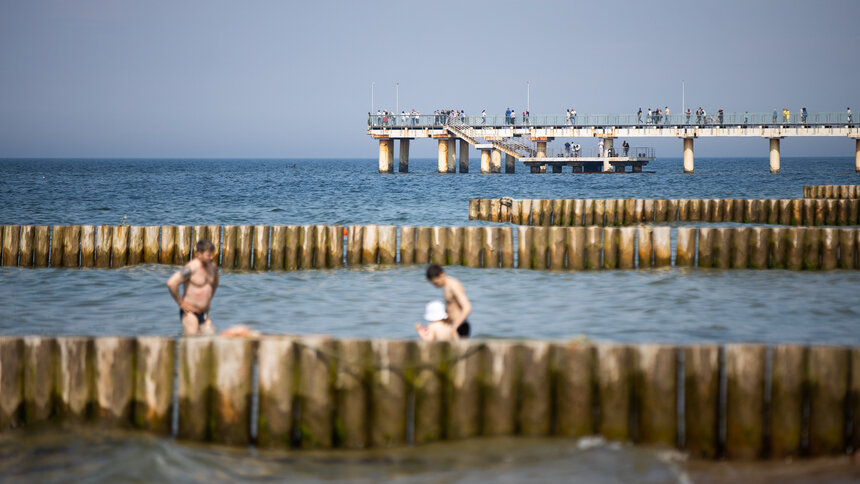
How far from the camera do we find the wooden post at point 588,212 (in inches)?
1457

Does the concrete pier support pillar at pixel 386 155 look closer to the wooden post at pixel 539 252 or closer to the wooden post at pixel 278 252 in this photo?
the wooden post at pixel 278 252

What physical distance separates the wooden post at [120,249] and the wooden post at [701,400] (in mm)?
17272

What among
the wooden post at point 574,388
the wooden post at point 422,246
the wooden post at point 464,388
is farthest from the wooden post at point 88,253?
the wooden post at point 574,388

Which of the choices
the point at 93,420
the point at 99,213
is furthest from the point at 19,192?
the point at 93,420

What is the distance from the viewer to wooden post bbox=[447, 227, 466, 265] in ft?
72.6

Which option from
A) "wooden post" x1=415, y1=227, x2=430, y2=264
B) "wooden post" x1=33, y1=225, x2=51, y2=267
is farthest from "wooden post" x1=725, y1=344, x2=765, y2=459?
"wooden post" x1=33, y1=225, x2=51, y2=267

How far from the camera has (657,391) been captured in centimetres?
805

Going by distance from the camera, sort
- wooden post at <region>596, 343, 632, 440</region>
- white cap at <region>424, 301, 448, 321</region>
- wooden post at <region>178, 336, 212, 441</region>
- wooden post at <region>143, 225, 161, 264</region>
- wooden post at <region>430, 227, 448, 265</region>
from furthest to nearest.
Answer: wooden post at <region>430, 227, 448, 265</region> → wooden post at <region>143, 225, 161, 264</region> → white cap at <region>424, 301, 448, 321</region> → wooden post at <region>178, 336, 212, 441</region> → wooden post at <region>596, 343, 632, 440</region>

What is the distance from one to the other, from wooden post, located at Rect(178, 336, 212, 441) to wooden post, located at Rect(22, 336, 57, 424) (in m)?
1.30

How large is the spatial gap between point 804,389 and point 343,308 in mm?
10519

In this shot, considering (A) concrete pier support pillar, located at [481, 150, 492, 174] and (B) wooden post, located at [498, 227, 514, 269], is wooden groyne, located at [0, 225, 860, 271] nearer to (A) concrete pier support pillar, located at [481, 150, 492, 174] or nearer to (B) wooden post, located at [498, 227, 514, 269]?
(B) wooden post, located at [498, 227, 514, 269]

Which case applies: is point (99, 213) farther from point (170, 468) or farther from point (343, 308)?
point (170, 468)

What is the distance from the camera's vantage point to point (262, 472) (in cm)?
787

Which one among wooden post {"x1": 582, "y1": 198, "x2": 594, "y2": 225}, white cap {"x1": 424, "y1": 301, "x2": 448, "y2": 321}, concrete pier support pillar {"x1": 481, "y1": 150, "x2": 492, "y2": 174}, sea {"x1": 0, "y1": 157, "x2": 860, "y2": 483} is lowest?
sea {"x1": 0, "y1": 157, "x2": 860, "y2": 483}
